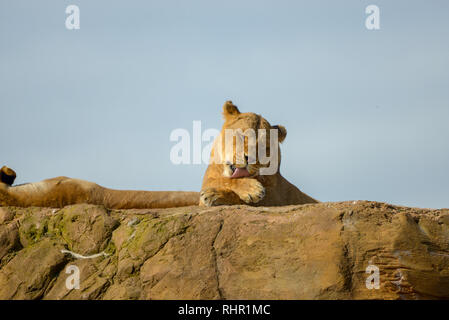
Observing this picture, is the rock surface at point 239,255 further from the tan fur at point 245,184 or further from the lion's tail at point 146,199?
the lion's tail at point 146,199

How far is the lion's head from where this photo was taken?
378 inches

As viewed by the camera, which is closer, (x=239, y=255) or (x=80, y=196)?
(x=239, y=255)

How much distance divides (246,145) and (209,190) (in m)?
0.90

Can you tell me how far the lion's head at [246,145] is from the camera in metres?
9.60

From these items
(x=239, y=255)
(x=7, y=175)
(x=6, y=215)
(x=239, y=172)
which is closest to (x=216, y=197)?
(x=239, y=172)

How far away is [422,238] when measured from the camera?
22.4ft

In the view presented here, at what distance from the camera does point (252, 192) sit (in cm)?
937

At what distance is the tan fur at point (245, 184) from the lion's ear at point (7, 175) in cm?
264

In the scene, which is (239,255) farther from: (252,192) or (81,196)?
(81,196)

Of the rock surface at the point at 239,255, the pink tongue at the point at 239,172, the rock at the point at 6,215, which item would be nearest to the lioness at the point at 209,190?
the pink tongue at the point at 239,172

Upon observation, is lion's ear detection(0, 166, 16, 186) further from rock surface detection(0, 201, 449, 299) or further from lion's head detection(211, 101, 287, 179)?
lion's head detection(211, 101, 287, 179)

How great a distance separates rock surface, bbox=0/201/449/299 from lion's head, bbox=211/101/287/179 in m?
1.87

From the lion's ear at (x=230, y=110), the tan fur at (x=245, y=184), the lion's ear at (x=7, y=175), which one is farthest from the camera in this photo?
the lion's ear at (x=230, y=110)

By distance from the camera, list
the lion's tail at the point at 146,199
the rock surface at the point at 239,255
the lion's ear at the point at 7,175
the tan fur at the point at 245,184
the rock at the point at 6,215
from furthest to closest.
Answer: the lion's tail at the point at 146,199
the lion's ear at the point at 7,175
the tan fur at the point at 245,184
the rock at the point at 6,215
the rock surface at the point at 239,255
